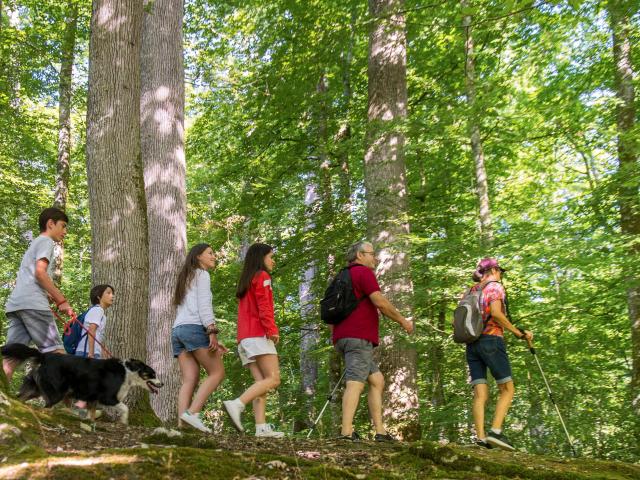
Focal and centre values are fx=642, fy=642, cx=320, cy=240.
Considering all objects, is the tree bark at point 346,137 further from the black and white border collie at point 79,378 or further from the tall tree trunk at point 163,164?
the black and white border collie at point 79,378

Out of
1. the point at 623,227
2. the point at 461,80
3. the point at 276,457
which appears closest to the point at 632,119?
the point at 623,227

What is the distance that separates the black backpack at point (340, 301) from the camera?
627 centimetres

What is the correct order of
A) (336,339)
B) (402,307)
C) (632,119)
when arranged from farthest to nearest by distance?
(632,119) → (402,307) → (336,339)

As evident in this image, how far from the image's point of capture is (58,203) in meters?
16.1

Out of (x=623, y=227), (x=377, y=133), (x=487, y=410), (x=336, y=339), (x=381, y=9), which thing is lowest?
(x=487, y=410)

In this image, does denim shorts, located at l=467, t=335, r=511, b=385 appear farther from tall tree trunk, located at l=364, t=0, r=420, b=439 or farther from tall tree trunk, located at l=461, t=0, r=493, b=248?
tall tree trunk, located at l=461, t=0, r=493, b=248

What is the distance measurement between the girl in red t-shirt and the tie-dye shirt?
2128 millimetres

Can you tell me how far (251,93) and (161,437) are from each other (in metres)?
10.5

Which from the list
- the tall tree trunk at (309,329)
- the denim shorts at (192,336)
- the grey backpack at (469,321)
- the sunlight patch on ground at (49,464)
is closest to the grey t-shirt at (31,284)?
the denim shorts at (192,336)

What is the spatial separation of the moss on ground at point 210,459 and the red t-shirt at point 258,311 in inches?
43.5

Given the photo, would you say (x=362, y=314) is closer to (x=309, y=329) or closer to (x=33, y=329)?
(x=33, y=329)

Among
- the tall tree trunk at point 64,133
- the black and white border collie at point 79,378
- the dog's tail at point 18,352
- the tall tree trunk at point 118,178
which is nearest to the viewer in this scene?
the dog's tail at point 18,352

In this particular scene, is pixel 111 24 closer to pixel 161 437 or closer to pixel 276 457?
pixel 161 437

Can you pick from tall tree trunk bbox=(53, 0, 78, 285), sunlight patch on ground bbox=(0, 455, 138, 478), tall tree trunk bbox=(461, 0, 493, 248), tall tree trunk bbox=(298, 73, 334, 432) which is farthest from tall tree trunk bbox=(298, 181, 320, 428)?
sunlight patch on ground bbox=(0, 455, 138, 478)
